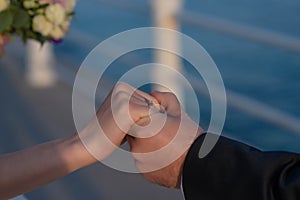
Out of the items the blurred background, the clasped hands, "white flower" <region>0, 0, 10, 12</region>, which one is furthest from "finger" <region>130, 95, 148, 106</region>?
the blurred background

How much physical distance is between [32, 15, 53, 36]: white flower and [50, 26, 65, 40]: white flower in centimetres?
2

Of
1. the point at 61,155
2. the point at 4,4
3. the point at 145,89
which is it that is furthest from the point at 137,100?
the point at 145,89

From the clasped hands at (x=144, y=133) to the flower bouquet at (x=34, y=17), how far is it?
82 centimetres

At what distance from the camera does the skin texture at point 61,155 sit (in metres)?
1.14

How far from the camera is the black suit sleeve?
1.07 m

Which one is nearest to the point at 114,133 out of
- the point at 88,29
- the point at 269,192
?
the point at 269,192

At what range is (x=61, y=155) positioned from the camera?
1.15m

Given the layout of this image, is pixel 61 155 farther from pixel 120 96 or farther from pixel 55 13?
pixel 55 13

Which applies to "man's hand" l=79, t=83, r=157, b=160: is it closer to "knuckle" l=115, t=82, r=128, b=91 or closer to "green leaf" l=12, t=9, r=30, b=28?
"knuckle" l=115, t=82, r=128, b=91

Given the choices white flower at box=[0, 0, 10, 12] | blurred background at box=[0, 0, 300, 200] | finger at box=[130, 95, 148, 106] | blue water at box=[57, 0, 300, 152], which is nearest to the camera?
finger at box=[130, 95, 148, 106]

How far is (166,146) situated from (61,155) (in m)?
0.15

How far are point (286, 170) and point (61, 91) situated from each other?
3704 millimetres

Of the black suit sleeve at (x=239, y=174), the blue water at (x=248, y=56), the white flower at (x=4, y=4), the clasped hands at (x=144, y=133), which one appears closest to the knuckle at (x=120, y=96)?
the clasped hands at (x=144, y=133)

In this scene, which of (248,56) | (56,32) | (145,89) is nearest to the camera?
(56,32)
